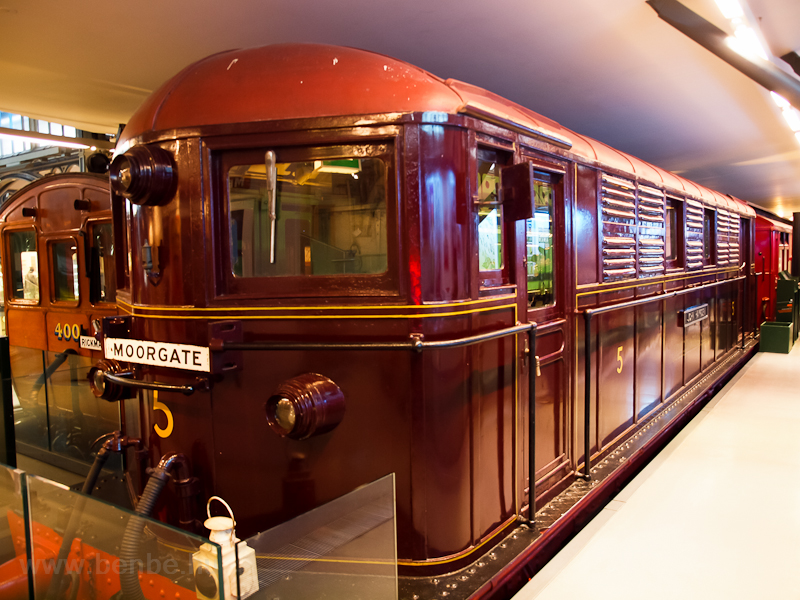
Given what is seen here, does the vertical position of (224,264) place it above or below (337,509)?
above

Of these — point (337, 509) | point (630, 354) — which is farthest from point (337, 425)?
point (630, 354)

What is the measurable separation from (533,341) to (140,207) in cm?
183

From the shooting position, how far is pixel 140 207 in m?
2.44

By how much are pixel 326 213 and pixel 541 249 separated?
132 cm

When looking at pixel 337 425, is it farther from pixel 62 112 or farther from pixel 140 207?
pixel 62 112

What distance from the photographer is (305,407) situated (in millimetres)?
2115

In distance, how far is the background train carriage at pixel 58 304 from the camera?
184 inches

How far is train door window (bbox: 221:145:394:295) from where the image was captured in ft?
7.27

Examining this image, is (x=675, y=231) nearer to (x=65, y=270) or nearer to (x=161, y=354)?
(x=161, y=354)

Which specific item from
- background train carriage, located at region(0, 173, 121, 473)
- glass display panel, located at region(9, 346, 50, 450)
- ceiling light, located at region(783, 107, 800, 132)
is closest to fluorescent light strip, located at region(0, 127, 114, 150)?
background train carriage, located at region(0, 173, 121, 473)

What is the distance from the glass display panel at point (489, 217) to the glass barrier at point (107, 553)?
4.99ft

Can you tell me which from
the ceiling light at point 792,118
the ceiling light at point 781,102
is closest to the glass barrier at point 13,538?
the ceiling light at point 781,102

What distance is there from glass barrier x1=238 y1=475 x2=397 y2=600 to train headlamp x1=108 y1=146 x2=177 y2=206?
4.51ft

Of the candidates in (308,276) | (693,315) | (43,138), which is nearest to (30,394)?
(43,138)
